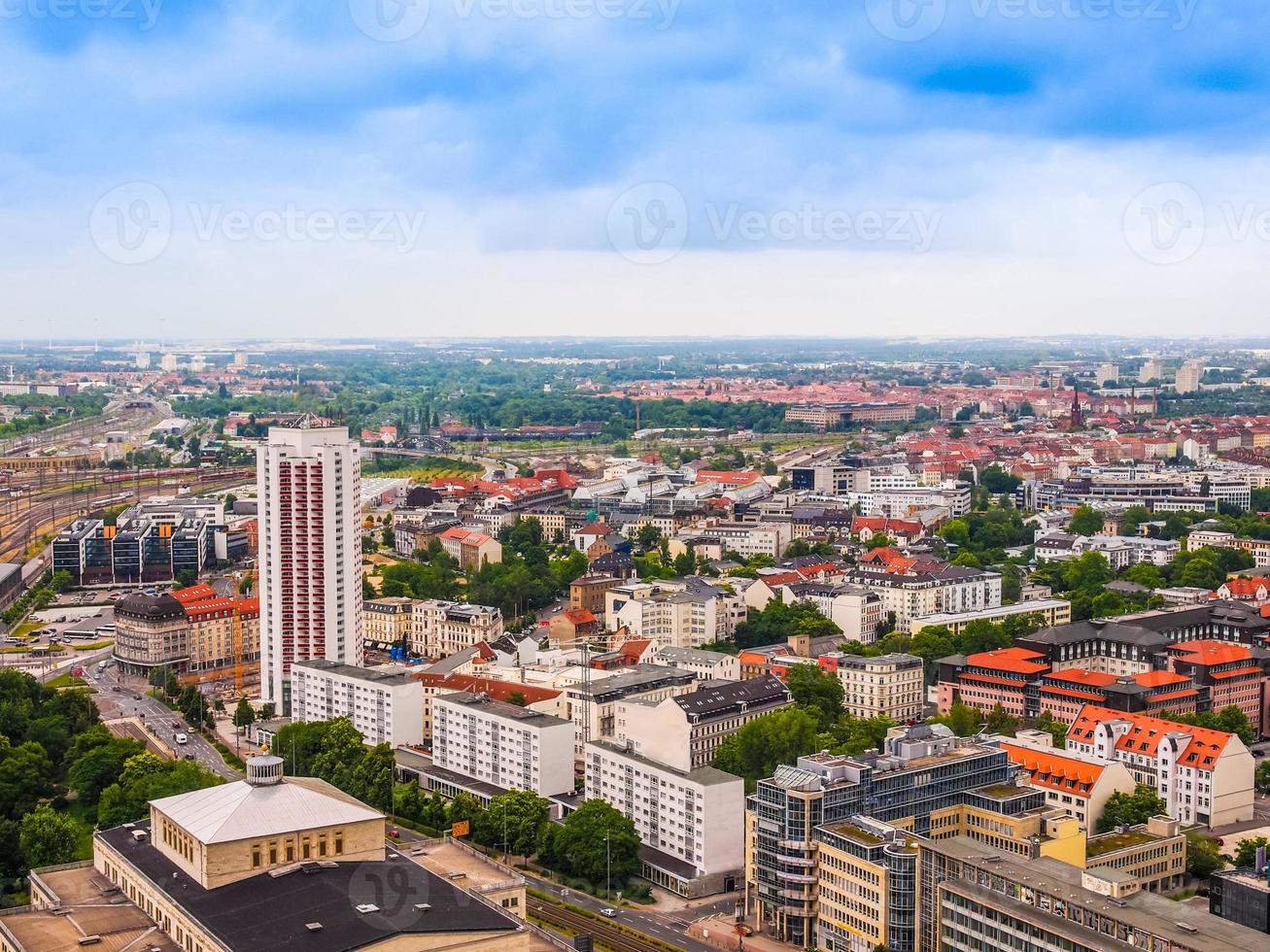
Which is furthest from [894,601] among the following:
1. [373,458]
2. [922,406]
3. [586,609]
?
[922,406]

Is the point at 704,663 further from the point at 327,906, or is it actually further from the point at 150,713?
the point at 327,906

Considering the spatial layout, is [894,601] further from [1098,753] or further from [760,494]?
[760,494]

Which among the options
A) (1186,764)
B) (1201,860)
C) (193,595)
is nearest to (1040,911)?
(1201,860)

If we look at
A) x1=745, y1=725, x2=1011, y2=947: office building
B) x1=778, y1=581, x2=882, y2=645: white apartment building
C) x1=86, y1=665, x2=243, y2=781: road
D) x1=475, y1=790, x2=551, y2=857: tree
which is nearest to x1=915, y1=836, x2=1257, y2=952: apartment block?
x1=745, y1=725, x2=1011, y2=947: office building

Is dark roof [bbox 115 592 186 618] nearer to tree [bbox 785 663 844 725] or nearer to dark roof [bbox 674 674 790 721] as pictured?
dark roof [bbox 674 674 790 721]

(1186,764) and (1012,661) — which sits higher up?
(1012,661)

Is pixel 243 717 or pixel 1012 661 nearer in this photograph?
pixel 243 717

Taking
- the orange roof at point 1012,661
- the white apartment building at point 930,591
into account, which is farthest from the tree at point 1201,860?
the white apartment building at point 930,591
